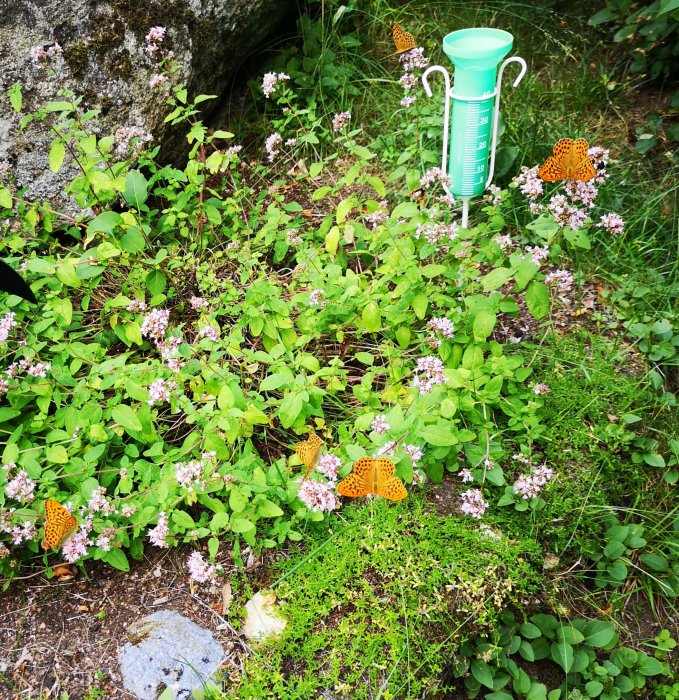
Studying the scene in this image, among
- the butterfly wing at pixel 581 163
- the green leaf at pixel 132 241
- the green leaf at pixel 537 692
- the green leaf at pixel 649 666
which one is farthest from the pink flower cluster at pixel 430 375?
the green leaf at pixel 132 241

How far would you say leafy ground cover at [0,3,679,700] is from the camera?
231 centimetres

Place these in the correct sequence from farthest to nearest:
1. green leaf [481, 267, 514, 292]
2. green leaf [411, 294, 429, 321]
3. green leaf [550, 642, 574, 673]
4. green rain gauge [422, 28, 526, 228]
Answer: green rain gauge [422, 28, 526, 228], green leaf [411, 294, 429, 321], green leaf [481, 267, 514, 292], green leaf [550, 642, 574, 673]

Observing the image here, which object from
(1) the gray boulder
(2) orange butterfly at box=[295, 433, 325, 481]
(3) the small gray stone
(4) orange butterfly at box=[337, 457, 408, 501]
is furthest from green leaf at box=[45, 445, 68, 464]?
(1) the gray boulder

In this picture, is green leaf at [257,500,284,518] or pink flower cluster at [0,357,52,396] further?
pink flower cluster at [0,357,52,396]

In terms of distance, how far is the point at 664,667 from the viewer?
2.42 meters

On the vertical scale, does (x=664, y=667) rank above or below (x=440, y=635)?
below

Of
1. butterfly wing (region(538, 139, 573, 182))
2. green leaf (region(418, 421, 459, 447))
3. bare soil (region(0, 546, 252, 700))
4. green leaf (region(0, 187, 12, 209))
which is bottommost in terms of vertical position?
Result: bare soil (region(0, 546, 252, 700))

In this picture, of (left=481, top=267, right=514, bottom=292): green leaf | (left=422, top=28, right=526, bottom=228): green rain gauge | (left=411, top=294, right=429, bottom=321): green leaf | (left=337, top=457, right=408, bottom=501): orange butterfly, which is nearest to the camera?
(left=337, top=457, right=408, bottom=501): orange butterfly

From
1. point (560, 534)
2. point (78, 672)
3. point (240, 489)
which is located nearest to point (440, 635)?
point (560, 534)

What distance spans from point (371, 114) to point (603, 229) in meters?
1.56

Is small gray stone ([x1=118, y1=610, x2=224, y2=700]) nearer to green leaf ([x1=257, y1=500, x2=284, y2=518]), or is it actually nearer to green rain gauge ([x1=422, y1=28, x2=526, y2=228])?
green leaf ([x1=257, y1=500, x2=284, y2=518])

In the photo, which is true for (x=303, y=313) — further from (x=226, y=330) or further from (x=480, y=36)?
(x=480, y=36)

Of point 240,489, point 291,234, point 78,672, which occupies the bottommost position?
point 78,672

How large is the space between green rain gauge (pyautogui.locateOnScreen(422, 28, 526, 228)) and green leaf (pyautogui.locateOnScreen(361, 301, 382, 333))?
62 cm
